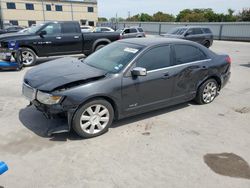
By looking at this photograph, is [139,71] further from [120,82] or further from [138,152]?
[138,152]

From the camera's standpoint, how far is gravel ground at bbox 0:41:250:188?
2.85 metres

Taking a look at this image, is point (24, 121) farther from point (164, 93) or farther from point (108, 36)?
point (108, 36)

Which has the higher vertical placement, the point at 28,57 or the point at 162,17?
the point at 162,17

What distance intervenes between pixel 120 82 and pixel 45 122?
166 cm

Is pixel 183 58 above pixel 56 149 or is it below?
above

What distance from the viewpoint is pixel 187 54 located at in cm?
477

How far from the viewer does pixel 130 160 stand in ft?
10.6

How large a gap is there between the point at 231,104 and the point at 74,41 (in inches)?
279

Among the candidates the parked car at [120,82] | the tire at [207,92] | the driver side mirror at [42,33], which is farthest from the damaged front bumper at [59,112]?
the driver side mirror at [42,33]

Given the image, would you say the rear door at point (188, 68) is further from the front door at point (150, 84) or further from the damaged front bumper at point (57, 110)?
the damaged front bumper at point (57, 110)

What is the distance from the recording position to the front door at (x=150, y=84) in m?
3.96

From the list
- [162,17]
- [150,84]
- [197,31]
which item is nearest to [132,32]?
[197,31]

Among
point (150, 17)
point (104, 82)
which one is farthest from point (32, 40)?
point (150, 17)

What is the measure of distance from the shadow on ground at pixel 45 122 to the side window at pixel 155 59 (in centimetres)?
106
